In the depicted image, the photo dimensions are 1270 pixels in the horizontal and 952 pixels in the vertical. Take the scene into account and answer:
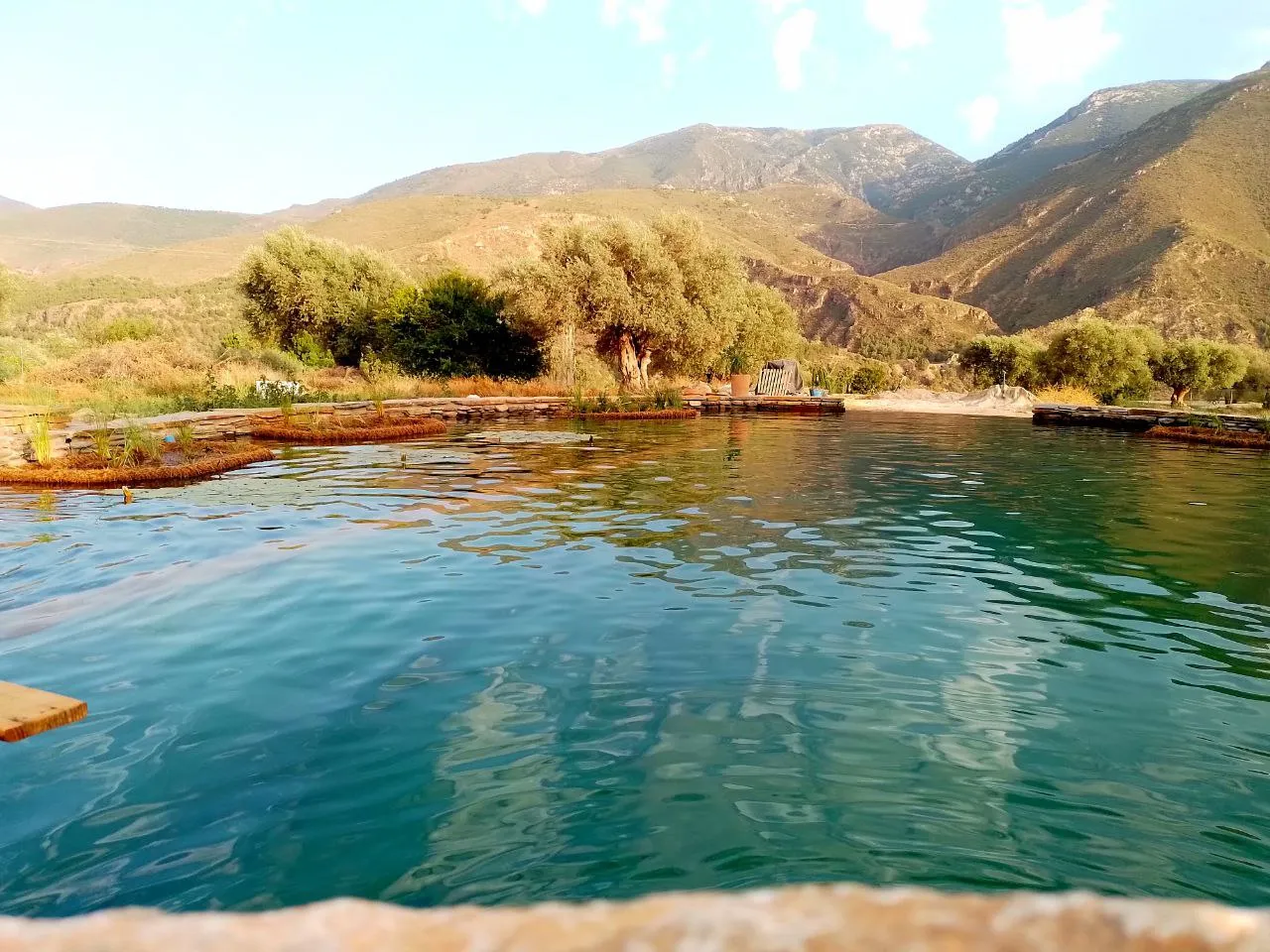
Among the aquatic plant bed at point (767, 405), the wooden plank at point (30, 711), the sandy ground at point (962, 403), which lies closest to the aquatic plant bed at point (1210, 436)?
the sandy ground at point (962, 403)

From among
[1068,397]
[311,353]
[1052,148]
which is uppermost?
[1052,148]

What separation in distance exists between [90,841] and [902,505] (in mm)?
9137

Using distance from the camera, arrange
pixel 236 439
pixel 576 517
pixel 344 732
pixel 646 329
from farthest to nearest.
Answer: pixel 646 329 → pixel 236 439 → pixel 576 517 → pixel 344 732

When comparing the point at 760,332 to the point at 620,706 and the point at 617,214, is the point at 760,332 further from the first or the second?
the point at 620,706

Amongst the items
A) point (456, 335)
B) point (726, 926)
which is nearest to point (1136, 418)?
point (456, 335)

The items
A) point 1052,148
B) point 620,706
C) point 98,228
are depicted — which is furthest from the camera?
point 98,228

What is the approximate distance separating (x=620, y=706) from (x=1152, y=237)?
84.2 metres

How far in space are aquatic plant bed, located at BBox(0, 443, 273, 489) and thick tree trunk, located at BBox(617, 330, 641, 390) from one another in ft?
75.8

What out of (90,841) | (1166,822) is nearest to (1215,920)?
(1166,822)

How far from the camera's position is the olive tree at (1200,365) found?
3781 centimetres

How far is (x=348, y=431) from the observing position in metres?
17.3

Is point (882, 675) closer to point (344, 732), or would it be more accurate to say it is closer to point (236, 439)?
point (344, 732)

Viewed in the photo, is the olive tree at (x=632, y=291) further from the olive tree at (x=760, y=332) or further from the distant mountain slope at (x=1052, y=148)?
the distant mountain slope at (x=1052, y=148)

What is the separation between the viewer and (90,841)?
3.01 metres
